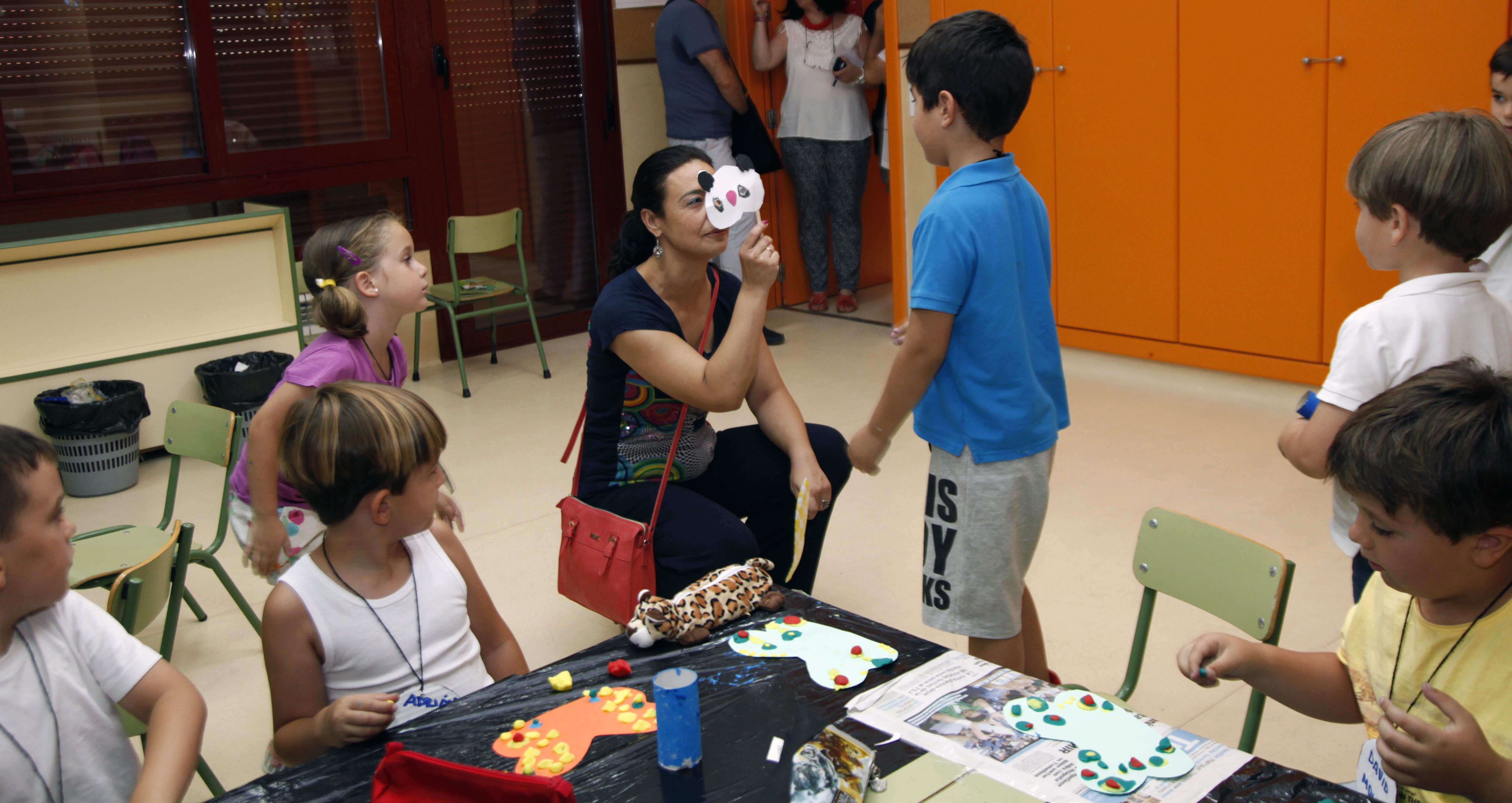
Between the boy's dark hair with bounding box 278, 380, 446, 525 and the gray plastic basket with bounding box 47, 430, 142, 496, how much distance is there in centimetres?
283

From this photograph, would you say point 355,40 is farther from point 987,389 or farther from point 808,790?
point 808,790

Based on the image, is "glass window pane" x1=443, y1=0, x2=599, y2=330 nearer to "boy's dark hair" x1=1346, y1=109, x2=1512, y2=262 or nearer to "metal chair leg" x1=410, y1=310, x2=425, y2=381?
"metal chair leg" x1=410, y1=310, x2=425, y2=381

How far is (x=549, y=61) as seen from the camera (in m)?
5.80

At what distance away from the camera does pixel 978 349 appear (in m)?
1.96

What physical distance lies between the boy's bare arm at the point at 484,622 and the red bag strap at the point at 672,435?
1.67 ft

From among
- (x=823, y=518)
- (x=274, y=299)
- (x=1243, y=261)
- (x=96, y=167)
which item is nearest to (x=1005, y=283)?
(x=823, y=518)

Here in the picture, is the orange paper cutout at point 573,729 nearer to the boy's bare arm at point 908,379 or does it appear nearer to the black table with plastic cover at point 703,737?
the black table with plastic cover at point 703,737

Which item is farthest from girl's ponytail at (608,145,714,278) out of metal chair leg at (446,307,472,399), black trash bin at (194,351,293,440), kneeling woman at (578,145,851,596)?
metal chair leg at (446,307,472,399)

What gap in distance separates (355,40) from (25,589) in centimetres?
440

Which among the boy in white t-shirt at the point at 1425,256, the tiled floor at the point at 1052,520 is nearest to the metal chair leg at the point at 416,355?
the tiled floor at the point at 1052,520

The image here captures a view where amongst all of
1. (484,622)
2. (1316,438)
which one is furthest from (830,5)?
(484,622)

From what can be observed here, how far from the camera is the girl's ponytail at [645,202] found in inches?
97.3

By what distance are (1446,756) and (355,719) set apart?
123 centimetres

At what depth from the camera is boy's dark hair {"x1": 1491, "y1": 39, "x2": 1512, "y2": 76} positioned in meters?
2.58
